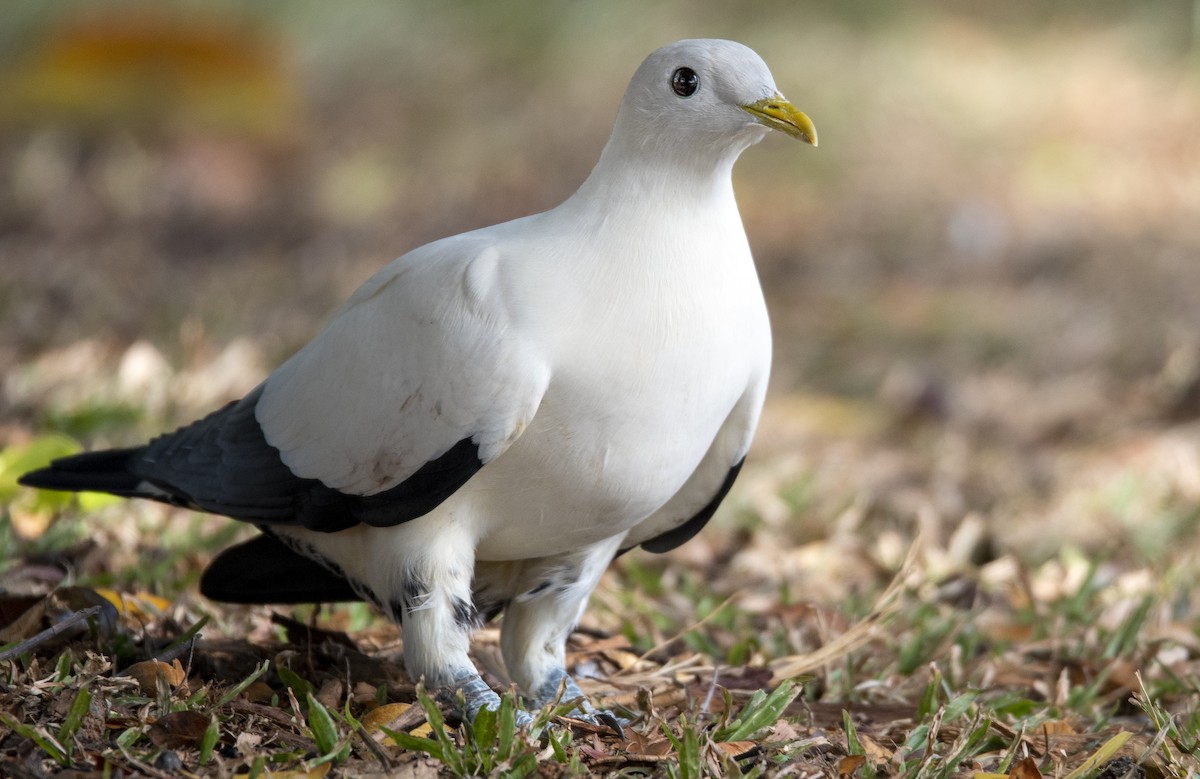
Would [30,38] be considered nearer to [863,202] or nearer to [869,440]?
[863,202]

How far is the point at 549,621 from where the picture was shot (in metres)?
2.86

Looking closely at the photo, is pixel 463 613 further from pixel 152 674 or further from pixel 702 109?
pixel 702 109

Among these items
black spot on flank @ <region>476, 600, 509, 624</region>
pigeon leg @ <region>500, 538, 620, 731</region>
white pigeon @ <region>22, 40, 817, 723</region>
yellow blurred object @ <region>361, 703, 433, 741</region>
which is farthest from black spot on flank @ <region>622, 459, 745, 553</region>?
yellow blurred object @ <region>361, 703, 433, 741</region>

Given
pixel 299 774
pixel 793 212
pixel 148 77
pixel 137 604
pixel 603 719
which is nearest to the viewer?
pixel 299 774

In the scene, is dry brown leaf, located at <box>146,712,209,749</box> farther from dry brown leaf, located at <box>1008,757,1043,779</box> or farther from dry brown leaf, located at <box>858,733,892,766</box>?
dry brown leaf, located at <box>1008,757,1043,779</box>

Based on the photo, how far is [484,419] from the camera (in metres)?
2.37

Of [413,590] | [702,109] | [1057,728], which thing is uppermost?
[702,109]

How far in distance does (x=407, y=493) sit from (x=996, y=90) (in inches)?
382

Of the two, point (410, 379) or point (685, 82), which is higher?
point (685, 82)

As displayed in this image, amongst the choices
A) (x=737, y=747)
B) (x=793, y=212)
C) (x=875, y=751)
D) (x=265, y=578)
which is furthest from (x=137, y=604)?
(x=793, y=212)

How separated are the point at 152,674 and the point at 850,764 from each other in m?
1.30

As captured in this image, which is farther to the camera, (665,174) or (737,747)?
(665,174)

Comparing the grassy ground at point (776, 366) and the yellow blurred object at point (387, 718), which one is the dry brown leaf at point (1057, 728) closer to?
the grassy ground at point (776, 366)

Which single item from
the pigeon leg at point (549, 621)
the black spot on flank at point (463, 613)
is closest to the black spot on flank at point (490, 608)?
the pigeon leg at point (549, 621)
